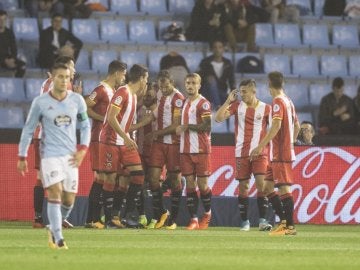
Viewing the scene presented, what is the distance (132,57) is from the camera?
22.5 m

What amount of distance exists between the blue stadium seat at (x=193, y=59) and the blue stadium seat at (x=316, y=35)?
2.60 m

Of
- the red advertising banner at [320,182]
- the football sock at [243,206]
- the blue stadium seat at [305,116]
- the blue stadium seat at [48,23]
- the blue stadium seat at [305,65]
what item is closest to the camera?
the football sock at [243,206]

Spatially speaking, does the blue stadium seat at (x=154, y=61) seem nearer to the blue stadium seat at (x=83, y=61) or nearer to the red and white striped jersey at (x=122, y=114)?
the blue stadium seat at (x=83, y=61)

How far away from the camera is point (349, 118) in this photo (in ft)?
69.9

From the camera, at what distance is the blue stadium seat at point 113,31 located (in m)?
23.1

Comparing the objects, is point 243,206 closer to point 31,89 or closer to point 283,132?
point 283,132

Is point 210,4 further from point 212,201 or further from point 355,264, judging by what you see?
point 355,264

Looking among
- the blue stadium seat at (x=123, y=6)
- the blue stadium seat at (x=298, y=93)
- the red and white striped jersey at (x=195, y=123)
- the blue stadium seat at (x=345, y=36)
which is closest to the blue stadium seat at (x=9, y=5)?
the blue stadium seat at (x=123, y=6)


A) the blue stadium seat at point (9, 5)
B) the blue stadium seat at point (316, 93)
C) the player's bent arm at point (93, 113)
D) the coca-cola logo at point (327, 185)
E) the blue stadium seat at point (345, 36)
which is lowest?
the coca-cola logo at point (327, 185)

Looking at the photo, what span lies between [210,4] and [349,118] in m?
3.65

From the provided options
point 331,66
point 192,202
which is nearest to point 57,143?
point 192,202

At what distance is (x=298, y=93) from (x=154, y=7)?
10.9 ft

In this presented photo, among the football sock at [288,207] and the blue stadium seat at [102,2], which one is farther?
the blue stadium seat at [102,2]

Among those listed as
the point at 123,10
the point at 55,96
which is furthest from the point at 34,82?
the point at 55,96
